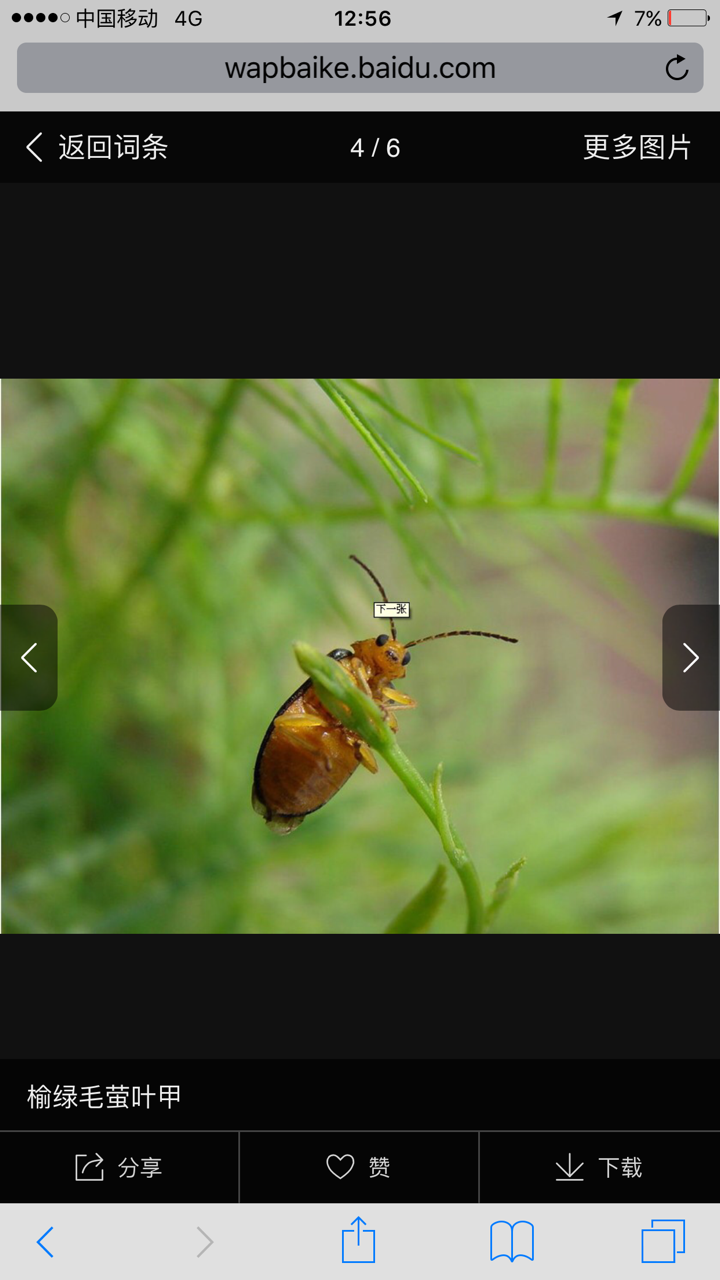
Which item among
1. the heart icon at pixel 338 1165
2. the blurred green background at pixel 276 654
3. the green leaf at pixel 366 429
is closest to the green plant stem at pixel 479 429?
the blurred green background at pixel 276 654

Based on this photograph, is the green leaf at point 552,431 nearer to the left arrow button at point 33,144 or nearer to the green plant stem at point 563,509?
the green plant stem at point 563,509

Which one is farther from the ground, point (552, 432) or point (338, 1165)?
point (552, 432)

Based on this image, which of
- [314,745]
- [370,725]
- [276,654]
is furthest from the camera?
[276,654]

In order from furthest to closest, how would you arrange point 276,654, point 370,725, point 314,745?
1. point 276,654
2. point 314,745
3. point 370,725

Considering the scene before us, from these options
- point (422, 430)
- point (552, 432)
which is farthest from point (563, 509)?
point (422, 430)

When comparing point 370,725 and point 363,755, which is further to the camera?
point 363,755

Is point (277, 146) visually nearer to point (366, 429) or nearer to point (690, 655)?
point (366, 429)
